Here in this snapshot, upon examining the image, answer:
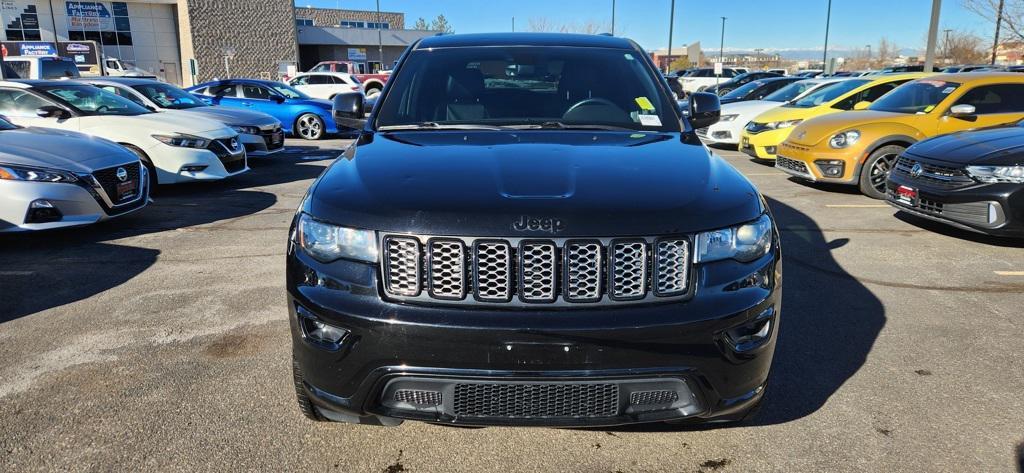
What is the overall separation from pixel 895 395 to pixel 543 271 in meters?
2.05

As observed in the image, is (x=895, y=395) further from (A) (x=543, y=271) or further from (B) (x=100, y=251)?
(B) (x=100, y=251)

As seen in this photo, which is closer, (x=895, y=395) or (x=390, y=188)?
(x=390, y=188)

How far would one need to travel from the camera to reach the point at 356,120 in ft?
13.6

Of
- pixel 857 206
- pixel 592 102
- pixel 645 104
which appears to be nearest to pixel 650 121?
pixel 645 104

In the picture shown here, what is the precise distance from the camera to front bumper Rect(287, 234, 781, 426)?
2172mm

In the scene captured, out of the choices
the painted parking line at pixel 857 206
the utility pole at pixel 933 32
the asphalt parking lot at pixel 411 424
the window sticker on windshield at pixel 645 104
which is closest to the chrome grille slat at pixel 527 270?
the asphalt parking lot at pixel 411 424

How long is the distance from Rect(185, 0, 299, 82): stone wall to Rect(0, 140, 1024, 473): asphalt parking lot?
5077cm

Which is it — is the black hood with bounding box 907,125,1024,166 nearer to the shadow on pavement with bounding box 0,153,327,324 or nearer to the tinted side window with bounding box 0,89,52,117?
the shadow on pavement with bounding box 0,153,327,324

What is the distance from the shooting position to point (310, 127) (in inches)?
634

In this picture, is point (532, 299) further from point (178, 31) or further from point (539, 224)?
point (178, 31)

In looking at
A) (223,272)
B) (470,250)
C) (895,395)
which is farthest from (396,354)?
(223,272)

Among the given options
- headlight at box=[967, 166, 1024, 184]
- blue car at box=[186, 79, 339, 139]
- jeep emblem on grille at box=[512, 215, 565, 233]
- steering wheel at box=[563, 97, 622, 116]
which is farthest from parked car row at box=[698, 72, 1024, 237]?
blue car at box=[186, 79, 339, 139]

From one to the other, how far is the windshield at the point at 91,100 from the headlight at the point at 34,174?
3.20 metres

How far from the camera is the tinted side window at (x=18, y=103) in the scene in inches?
339
